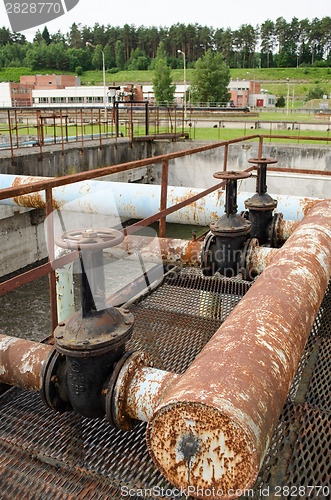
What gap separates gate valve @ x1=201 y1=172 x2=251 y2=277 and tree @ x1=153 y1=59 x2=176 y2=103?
50.1 m

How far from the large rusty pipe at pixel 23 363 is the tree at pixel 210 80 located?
5212 cm

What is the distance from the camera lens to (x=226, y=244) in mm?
3633

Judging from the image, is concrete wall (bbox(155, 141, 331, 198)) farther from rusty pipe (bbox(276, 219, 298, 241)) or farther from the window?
the window

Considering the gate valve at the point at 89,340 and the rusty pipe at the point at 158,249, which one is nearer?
the gate valve at the point at 89,340

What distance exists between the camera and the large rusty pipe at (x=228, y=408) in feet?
4.27

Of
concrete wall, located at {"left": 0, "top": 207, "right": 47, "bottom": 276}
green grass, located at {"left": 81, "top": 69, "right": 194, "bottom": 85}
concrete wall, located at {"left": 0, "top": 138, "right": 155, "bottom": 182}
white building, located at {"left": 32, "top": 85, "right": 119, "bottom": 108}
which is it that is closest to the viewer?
concrete wall, located at {"left": 0, "top": 207, "right": 47, "bottom": 276}

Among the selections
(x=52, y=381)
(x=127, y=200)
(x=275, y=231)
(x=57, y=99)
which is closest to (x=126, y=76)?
(x=57, y=99)

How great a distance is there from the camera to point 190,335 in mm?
3547

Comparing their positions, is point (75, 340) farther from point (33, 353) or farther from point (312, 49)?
point (312, 49)

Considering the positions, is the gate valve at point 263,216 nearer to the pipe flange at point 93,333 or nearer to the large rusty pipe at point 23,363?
the pipe flange at point 93,333

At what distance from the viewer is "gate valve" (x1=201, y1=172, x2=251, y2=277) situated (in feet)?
11.9

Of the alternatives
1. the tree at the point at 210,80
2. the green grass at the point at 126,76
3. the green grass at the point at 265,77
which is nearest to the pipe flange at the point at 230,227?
the tree at the point at 210,80

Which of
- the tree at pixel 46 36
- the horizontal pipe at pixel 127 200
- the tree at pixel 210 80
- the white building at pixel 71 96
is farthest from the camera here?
the tree at pixel 46 36

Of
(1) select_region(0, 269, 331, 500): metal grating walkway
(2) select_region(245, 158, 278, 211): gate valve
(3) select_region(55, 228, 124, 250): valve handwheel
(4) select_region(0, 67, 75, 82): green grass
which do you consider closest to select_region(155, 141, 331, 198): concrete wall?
(2) select_region(245, 158, 278, 211): gate valve
